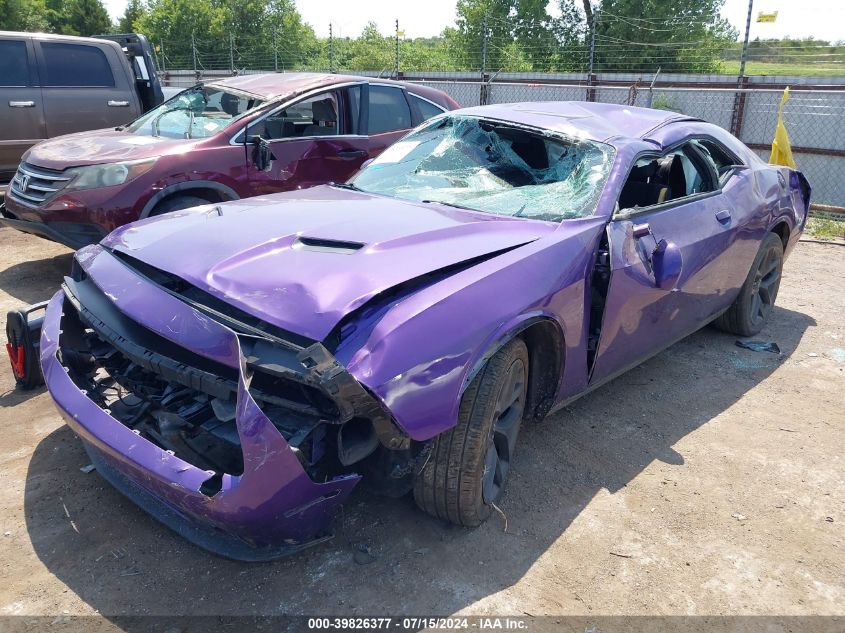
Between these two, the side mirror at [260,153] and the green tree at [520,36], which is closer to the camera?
the side mirror at [260,153]

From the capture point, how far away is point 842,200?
1041cm

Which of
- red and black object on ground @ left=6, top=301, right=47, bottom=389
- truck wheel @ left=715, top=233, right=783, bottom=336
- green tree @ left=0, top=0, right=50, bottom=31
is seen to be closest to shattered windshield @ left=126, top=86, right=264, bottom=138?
red and black object on ground @ left=6, top=301, right=47, bottom=389

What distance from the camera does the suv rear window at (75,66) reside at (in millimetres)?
7488

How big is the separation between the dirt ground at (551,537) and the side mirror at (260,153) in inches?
98.8

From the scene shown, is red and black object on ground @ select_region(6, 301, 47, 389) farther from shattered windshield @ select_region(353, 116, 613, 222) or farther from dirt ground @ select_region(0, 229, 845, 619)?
shattered windshield @ select_region(353, 116, 613, 222)

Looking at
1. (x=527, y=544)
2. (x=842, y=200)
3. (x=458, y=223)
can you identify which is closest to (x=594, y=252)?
(x=458, y=223)

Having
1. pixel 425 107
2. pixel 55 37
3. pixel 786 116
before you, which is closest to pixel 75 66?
pixel 55 37

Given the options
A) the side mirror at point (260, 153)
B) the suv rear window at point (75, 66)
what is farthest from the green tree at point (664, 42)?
the side mirror at point (260, 153)

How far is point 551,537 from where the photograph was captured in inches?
110

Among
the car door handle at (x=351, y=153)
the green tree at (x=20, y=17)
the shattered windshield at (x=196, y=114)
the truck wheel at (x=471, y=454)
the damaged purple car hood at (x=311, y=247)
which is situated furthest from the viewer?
the green tree at (x=20, y=17)

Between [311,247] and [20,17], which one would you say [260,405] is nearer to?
[311,247]

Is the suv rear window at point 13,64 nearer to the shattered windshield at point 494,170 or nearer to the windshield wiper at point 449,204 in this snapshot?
the shattered windshield at point 494,170

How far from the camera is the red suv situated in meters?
5.08

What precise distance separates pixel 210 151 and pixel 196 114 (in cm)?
85
